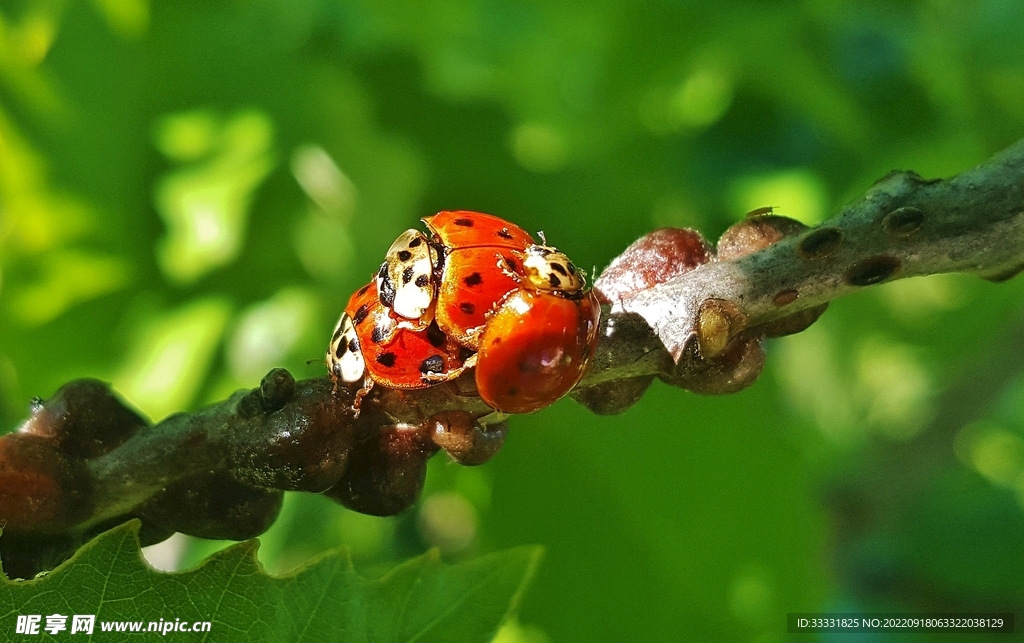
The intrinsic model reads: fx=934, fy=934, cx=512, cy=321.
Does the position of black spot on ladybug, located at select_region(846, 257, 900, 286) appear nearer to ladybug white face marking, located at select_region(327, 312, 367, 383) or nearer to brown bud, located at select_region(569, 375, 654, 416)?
brown bud, located at select_region(569, 375, 654, 416)

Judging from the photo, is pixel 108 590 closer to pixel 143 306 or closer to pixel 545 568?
pixel 545 568

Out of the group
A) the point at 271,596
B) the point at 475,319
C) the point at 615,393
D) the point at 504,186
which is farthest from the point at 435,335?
the point at 504,186

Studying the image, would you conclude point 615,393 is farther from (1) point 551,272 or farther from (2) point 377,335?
(2) point 377,335

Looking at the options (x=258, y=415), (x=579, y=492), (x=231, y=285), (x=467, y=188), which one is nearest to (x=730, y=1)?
(x=467, y=188)

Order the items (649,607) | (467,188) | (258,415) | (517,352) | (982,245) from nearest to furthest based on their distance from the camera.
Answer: (982,245) < (258,415) < (517,352) < (649,607) < (467,188)

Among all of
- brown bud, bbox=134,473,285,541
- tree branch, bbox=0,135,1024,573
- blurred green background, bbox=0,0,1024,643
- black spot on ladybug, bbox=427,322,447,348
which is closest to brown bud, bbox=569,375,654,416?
tree branch, bbox=0,135,1024,573

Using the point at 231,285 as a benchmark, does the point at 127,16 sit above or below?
above
